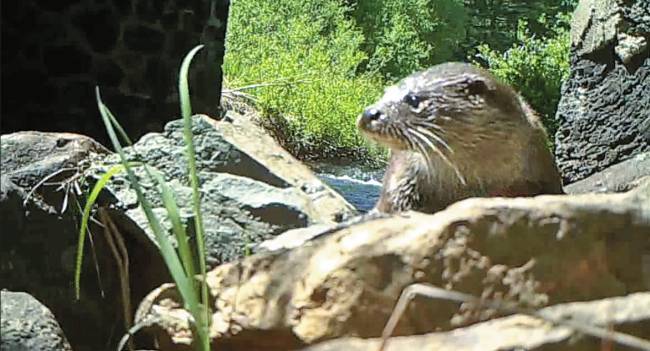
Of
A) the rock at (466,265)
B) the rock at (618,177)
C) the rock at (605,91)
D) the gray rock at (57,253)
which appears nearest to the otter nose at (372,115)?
the gray rock at (57,253)

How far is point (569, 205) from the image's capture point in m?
1.13

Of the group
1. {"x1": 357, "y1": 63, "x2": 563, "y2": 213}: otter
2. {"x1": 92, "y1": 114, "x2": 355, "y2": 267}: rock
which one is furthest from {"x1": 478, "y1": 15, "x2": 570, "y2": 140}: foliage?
{"x1": 357, "y1": 63, "x2": 563, "y2": 213}: otter

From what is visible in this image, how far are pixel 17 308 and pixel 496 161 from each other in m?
0.73

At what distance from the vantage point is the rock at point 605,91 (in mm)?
3898

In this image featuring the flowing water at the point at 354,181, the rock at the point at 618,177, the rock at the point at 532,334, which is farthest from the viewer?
the flowing water at the point at 354,181

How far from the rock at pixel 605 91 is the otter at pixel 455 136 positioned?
216 centimetres

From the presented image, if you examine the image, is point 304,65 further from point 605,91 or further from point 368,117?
point 368,117

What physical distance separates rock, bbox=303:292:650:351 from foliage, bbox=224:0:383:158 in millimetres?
4062

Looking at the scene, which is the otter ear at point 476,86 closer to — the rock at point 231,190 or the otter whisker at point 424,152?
the otter whisker at point 424,152

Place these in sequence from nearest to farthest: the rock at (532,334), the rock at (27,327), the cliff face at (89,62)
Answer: the rock at (532,334)
the rock at (27,327)
the cliff face at (89,62)

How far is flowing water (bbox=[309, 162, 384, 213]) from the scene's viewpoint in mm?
3641

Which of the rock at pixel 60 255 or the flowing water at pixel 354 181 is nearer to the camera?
the rock at pixel 60 255

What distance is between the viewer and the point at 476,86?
5.63 feet

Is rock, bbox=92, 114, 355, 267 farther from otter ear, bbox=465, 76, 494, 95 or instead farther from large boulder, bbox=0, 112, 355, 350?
otter ear, bbox=465, 76, 494, 95
